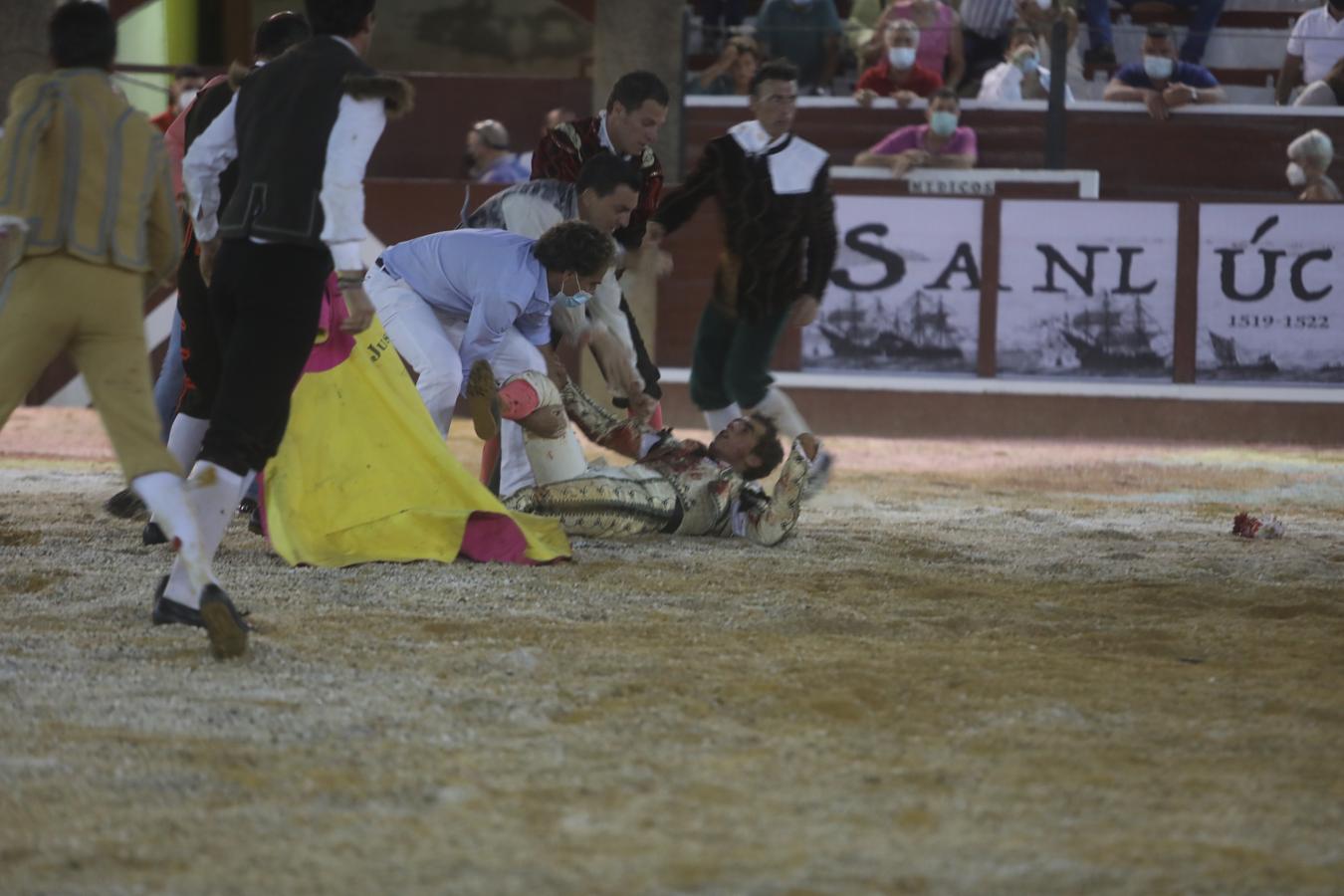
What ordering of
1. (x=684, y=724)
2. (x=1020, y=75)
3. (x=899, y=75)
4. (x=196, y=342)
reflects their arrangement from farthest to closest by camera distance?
1. (x=899, y=75)
2. (x=1020, y=75)
3. (x=196, y=342)
4. (x=684, y=724)

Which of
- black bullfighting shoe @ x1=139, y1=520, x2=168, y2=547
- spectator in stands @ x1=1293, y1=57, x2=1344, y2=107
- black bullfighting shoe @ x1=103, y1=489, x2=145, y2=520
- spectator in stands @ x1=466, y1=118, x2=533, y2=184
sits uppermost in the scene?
spectator in stands @ x1=1293, y1=57, x2=1344, y2=107

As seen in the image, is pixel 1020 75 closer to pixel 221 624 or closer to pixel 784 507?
pixel 784 507

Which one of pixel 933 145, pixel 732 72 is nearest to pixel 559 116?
pixel 732 72

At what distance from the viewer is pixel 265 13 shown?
1587 centimetres

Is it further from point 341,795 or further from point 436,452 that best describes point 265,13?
point 341,795

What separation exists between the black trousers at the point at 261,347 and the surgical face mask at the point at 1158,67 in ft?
27.8

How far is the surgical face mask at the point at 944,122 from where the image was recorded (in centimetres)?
1110

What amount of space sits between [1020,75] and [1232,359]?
7.57ft

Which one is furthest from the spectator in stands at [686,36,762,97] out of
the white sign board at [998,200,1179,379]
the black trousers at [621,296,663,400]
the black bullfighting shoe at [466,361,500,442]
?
the black bullfighting shoe at [466,361,500,442]

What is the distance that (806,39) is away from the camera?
1183cm

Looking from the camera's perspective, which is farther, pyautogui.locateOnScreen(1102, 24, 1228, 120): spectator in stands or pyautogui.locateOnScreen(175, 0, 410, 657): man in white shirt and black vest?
pyautogui.locateOnScreen(1102, 24, 1228, 120): spectator in stands

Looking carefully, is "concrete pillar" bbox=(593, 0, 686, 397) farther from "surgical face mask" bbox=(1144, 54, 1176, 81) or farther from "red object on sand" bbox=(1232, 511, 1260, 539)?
"red object on sand" bbox=(1232, 511, 1260, 539)

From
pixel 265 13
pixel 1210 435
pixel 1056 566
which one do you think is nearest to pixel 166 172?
pixel 1056 566

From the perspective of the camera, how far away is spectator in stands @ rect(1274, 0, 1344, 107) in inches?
460
